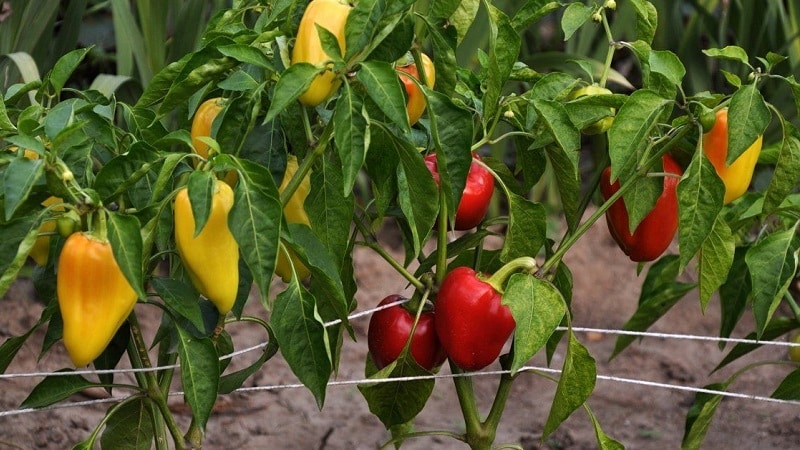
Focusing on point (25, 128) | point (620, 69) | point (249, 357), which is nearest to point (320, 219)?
point (25, 128)

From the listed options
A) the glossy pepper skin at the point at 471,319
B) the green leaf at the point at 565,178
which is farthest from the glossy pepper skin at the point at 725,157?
the glossy pepper skin at the point at 471,319

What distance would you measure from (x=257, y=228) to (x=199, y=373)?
0.21 meters

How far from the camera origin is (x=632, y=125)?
106cm

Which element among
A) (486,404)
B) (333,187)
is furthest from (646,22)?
(486,404)

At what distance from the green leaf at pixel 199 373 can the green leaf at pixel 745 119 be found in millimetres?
495

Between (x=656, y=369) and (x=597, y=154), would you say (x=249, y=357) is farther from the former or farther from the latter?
(x=597, y=154)

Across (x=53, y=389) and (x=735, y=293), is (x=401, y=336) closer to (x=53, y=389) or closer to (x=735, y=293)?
(x=53, y=389)

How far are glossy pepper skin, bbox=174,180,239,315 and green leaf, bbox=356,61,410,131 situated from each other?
14 cm

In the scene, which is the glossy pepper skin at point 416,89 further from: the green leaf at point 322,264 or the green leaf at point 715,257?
the green leaf at point 715,257

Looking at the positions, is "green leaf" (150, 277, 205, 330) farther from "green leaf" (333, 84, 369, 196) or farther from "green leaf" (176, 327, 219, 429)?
"green leaf" (333, 84, 369, 196)

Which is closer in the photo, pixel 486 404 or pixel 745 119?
pixel 745 119

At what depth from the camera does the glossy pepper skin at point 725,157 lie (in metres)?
1.13

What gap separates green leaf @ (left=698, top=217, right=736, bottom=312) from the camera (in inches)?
45.9

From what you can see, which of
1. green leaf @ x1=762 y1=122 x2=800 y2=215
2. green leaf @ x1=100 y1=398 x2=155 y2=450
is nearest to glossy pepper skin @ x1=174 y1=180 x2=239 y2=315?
green leaf @ x1=100 y1=398 x2=155 y2=450
